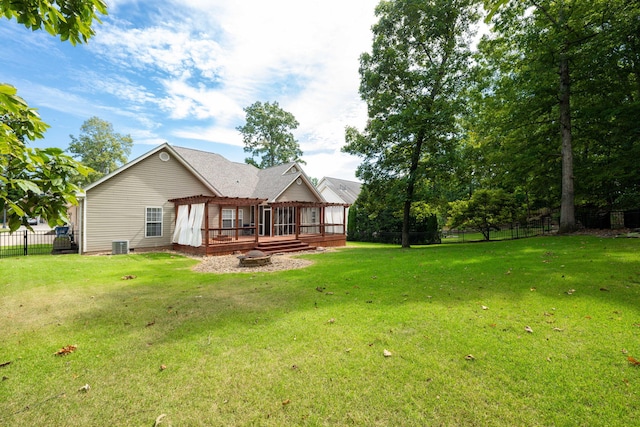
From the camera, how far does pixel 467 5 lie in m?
14.8

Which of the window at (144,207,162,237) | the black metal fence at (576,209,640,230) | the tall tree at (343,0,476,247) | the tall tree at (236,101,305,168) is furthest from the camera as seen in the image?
the tall tree at (236,101,305,168)

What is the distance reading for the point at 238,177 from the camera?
73.9ft

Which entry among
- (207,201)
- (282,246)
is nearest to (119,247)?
(207,201)

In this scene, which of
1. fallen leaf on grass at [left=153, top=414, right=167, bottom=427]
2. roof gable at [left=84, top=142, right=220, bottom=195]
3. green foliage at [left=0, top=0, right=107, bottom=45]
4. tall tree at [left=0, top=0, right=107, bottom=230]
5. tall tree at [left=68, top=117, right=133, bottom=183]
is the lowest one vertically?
fallen leaf on grass at [left=153, top=414, right=167, bottom=427]

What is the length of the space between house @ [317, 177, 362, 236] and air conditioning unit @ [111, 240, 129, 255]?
21212 mm

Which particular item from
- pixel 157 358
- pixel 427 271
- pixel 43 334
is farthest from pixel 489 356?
pixel 43 334

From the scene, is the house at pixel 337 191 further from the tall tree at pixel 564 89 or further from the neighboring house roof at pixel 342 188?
the tall tree at pixel 564 89

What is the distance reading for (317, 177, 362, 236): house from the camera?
1326 inches

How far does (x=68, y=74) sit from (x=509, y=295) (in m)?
19.1

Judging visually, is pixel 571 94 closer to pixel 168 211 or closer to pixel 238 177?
pixel 238 177

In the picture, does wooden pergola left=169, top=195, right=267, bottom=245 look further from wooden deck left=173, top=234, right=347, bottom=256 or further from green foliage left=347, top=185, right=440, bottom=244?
green foliage left=347, top=185, right=440, bottom=244

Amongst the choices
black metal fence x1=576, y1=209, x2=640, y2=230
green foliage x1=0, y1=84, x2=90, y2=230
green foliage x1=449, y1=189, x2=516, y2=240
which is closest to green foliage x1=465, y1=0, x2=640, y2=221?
black metal fence x1=576, y1=209, x2=640, y2=230

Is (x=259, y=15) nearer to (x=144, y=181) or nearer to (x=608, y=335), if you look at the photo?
(x=608, y=335)

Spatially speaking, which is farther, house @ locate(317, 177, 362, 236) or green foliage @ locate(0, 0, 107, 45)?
house @ locate(317, 177, 362, 236)
